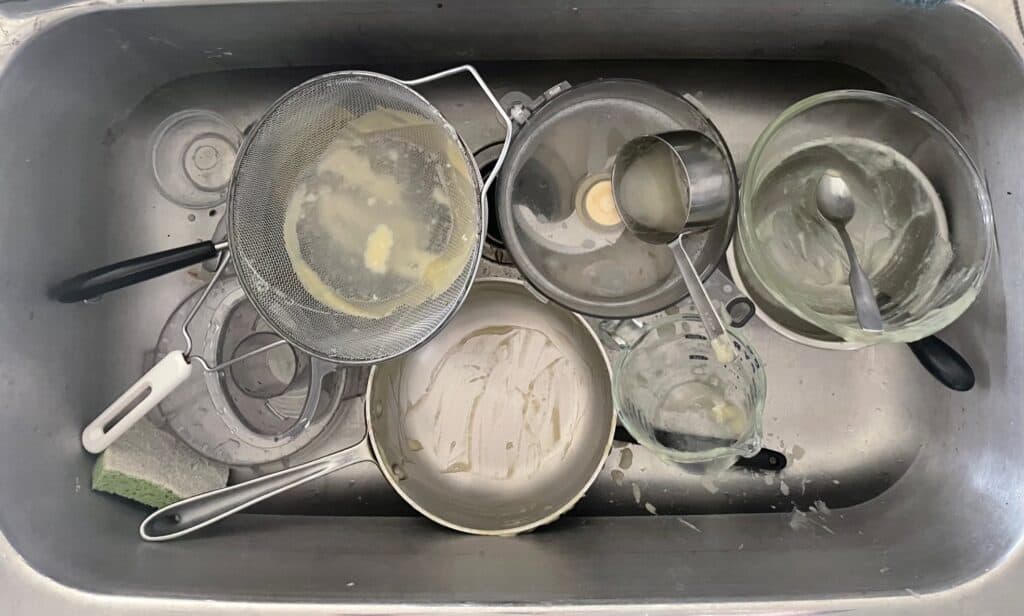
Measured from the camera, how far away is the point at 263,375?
2.33ft

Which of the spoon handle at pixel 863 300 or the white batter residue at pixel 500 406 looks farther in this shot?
the white batter residue at pixel 500 406

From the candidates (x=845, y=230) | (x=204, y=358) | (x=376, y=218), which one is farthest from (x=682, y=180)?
(x=204, y=358)

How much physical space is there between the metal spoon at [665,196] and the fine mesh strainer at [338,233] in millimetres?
144

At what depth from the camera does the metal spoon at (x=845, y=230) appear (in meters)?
0.58

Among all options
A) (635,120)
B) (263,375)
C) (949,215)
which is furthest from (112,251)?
(949,215)

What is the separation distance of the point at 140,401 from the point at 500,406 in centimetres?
32

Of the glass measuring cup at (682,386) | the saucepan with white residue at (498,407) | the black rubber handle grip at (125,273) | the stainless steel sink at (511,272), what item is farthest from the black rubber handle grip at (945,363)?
the black rubber handle grip at (125,273)

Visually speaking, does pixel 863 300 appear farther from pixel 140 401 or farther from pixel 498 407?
pixel 140 401

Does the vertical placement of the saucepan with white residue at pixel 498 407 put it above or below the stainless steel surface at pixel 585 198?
below

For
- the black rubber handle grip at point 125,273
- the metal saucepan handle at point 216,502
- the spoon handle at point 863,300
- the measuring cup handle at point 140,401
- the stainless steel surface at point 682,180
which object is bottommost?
the metal saucepan handle at point 216,502

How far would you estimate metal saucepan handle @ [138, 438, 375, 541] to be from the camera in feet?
2.01

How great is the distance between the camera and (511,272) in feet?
2.33

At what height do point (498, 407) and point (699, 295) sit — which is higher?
point (699, 295)

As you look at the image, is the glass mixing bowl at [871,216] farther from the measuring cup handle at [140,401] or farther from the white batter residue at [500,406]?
the measuring cup handle at [140,401]
